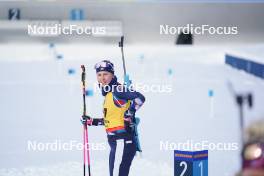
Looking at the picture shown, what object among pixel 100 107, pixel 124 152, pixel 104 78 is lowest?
pixel 124 152

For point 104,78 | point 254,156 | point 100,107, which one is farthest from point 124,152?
point 254,156

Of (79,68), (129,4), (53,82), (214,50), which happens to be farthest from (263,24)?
(53,82)

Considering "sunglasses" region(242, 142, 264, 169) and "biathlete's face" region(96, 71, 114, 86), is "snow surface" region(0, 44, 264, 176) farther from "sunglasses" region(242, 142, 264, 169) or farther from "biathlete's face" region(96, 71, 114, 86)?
"sunglasses" region(242, 142, 264, 169)

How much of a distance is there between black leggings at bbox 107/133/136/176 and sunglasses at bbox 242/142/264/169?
0.89 metres

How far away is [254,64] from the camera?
2357mm

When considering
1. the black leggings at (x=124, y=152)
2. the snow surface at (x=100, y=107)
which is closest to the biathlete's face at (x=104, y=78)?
the snow surface at (x=100, y=107)

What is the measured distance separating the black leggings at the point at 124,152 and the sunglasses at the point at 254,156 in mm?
888

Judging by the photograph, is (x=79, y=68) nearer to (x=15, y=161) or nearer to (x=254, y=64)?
(x=15, y=161)

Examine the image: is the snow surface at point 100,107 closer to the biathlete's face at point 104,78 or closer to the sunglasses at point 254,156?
the biathlete's face at point 104,78

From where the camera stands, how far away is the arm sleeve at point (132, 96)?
202 centimetres

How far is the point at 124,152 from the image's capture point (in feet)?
6.77

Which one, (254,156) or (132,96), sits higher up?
(132,96)

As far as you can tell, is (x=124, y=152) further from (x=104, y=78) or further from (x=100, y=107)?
(x=104, y=78)

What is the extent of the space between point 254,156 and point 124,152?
0.92 metres
